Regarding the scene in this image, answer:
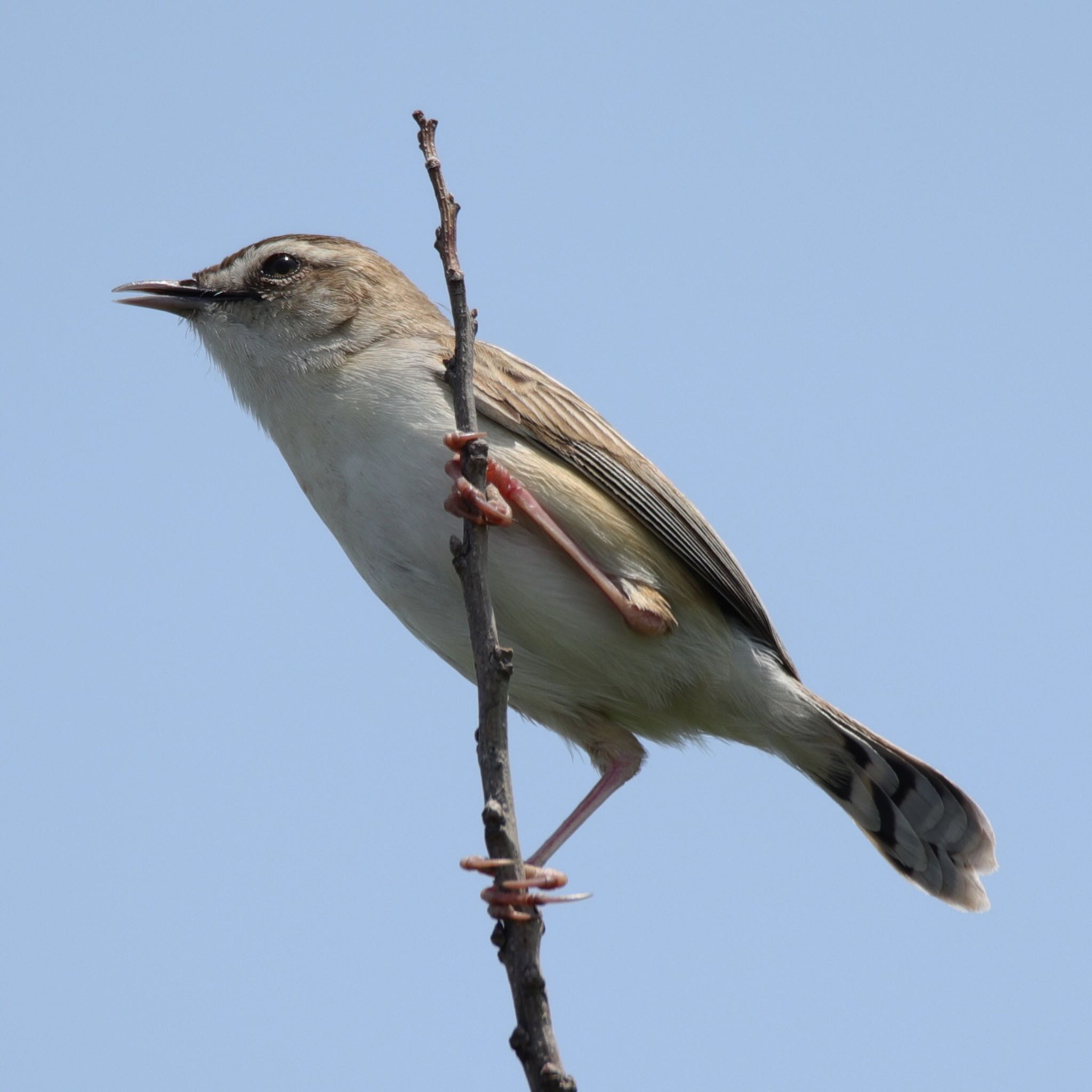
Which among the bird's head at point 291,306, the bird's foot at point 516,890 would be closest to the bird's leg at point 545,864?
the bird's foot at point 516,890

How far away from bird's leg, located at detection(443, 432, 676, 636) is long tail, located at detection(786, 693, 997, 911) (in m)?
1.20

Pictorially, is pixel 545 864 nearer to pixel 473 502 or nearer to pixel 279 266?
pixel 473 502

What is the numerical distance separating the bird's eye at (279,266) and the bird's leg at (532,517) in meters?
1.60

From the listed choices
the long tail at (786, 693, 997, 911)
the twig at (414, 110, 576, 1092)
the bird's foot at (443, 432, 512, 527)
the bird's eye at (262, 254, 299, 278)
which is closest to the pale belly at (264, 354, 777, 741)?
the bird's foot at (443, 432, 512, 527)

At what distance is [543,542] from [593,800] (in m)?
1.48

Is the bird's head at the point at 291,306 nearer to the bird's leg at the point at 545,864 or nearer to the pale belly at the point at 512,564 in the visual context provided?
the pale belly at the point at 512,564

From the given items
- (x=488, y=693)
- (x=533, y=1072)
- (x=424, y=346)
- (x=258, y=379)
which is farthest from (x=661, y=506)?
(x=533, y=1072)

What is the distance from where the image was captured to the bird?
554 centimetres

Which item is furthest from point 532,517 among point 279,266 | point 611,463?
point 279,266

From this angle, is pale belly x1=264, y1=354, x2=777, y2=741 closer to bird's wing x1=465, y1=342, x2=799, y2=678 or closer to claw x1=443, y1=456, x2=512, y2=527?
bird's wing x1=465, y1=342, x2=799, y2=678

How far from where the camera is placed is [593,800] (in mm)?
6418

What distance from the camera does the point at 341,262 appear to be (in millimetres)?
6445

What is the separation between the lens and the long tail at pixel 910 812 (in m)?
6.45

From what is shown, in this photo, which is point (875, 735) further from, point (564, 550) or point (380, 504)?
point (380, 504)
